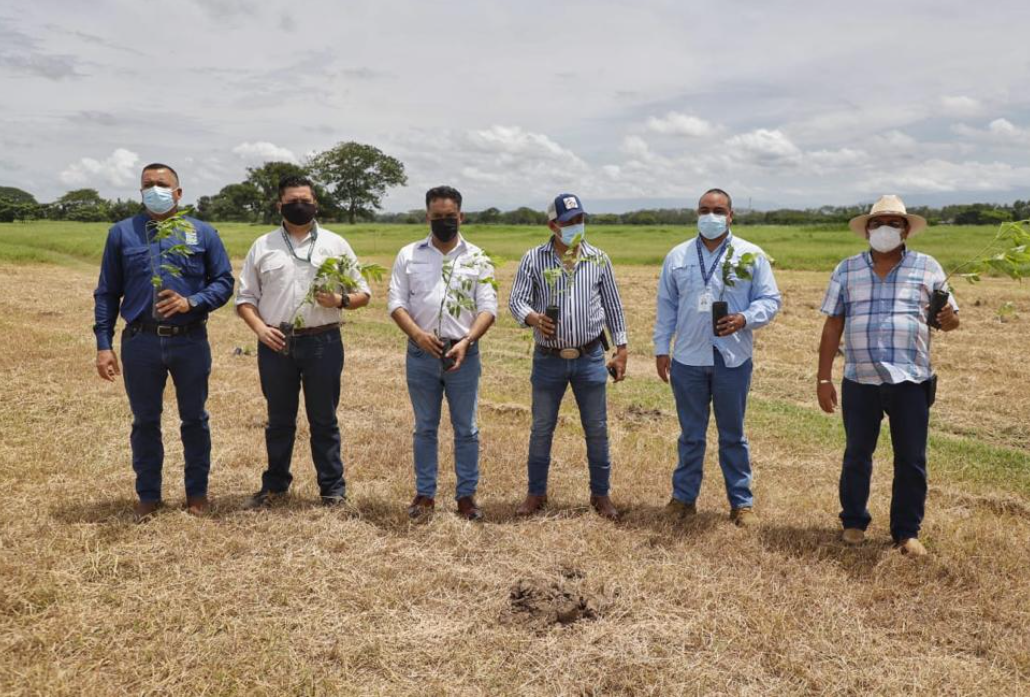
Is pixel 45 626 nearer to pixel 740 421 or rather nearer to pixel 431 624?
pixel 431 624

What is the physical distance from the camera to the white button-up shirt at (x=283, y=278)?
504cm

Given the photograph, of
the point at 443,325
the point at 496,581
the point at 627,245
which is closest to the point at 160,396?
the point at 443,325

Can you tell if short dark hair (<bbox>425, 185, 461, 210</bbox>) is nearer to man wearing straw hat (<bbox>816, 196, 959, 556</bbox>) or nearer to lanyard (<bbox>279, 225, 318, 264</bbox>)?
lanyard (<bbox>279, 225, 318, 264</bbox>)

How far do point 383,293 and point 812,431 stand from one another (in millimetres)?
15657

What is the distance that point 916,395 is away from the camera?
15.1 ft

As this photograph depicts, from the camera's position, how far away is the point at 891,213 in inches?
179

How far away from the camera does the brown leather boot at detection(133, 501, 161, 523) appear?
198 inches

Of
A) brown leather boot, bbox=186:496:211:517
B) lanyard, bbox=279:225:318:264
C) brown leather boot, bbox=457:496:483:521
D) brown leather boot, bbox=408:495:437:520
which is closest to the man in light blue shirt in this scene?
brown leather boot, bbox=457:496:483:521

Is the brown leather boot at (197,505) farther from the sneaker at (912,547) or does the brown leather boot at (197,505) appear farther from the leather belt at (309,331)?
the sneaker at (912,547)

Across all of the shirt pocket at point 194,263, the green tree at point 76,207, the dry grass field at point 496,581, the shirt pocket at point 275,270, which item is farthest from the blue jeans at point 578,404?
the green tree at point 76,207

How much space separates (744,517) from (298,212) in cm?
378

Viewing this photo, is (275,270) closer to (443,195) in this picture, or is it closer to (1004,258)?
(443,195)

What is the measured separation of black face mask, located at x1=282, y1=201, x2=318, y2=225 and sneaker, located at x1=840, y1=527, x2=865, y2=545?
14.0 ft

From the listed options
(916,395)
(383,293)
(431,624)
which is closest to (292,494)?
(431,624)
